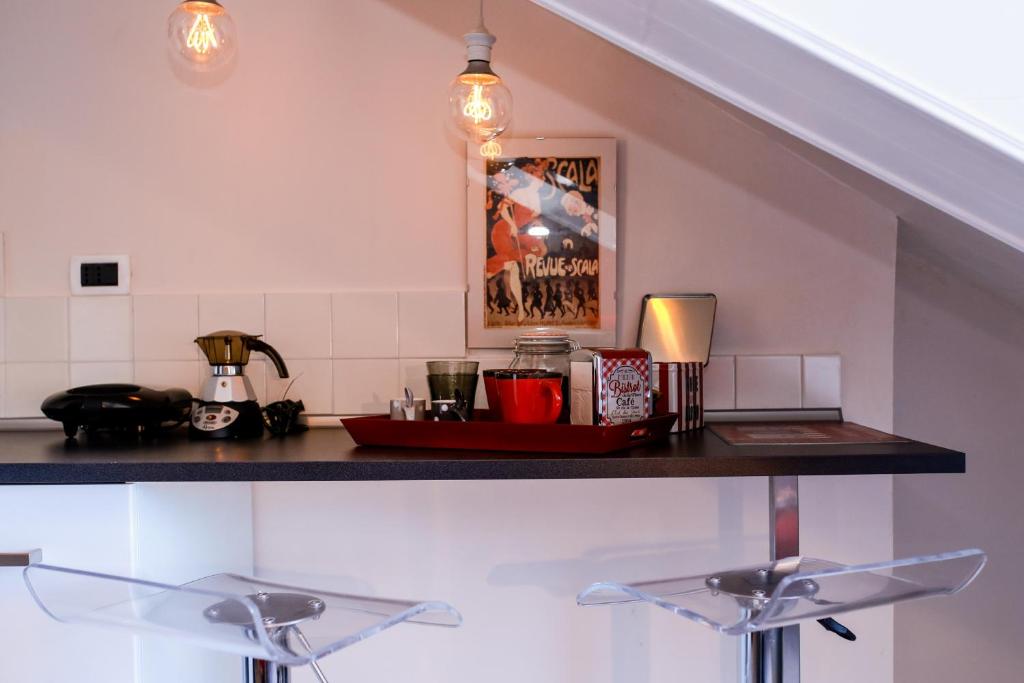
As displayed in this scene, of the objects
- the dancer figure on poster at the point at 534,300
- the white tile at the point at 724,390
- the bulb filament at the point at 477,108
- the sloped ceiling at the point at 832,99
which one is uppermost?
the bulb filament at the point at 477,108

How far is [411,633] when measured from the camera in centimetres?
202

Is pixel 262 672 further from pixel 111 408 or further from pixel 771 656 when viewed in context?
pixel 111 408

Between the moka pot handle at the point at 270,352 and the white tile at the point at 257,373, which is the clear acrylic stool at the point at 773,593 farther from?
the white tile at the point at 257,373

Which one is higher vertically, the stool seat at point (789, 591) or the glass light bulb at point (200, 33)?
the glass light bulb at point (200, 33)

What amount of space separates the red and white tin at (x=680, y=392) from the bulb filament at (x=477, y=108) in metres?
0.61

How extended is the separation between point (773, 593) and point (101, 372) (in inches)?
63.9

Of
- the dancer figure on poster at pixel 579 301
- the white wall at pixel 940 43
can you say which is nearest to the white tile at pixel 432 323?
the dancer figure on poster at pixel 579 301

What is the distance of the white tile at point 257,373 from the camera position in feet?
6.70

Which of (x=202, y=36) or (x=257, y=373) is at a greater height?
(x=202, y=36)

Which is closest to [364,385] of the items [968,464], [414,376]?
[414,376]

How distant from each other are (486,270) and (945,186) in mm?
992

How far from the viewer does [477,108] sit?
1.79 m

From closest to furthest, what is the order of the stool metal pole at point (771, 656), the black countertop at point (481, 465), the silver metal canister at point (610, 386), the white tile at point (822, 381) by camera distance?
the stool metal pole at point (771, 656) < the black countertop at point (481, 465) < the silver metal canister at point (610, 386) < the white tile at point (822, 381)

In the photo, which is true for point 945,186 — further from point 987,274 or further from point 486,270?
point 486,270
